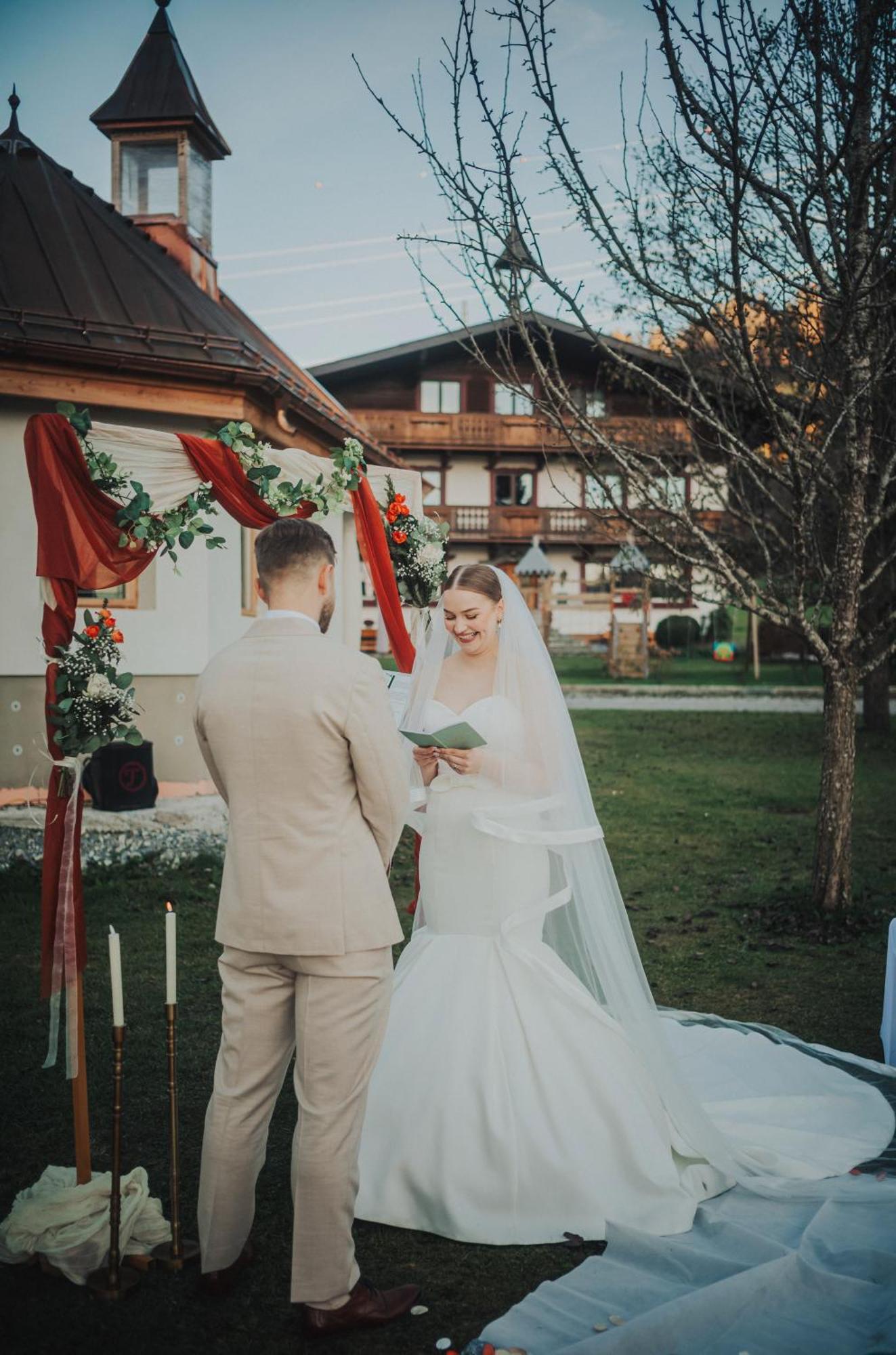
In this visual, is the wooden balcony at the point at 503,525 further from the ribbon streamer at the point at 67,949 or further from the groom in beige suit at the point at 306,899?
the groom in beige suit at the point at 306,899

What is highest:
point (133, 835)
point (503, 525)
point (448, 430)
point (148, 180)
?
point (448, 430)

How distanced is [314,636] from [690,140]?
599 cm

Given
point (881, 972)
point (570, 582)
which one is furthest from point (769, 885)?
point (570, 582)

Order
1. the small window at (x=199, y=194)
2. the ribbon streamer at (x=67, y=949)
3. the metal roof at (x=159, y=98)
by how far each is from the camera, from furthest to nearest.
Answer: the small window at (x=199, y=194), the metal roof at (x=159, y=98), the ribbon streamer at (x=67, y=949)

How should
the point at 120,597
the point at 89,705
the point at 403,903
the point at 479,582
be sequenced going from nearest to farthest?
the point at 479,582 < the point at 89,705 < the point at 403,903 < the point at 120,597

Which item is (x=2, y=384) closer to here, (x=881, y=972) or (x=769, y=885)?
(x=769, y=885)

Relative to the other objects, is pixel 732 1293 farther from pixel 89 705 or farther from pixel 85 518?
pixel 85 518

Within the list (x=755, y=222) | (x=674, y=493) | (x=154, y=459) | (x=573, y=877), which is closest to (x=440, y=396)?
(x=755, y=222)

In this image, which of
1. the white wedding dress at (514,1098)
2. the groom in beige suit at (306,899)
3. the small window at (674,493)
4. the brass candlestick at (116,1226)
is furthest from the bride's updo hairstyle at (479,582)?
the small window at (674,493)

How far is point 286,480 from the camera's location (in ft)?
21.2

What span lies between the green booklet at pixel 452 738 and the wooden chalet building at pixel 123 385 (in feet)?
21.4

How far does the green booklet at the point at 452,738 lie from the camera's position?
409cm

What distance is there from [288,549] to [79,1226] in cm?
228

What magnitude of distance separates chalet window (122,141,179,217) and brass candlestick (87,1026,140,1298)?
14896mm
